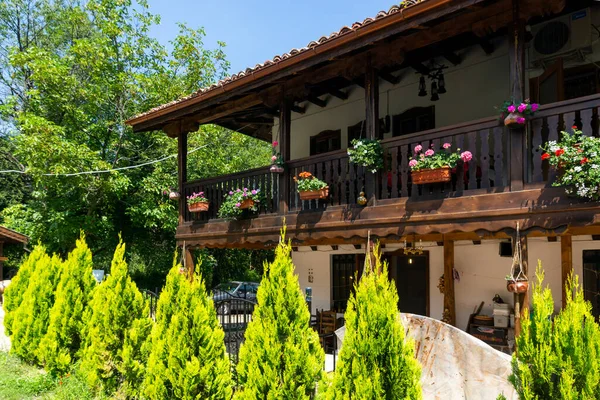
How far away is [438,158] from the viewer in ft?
20.2

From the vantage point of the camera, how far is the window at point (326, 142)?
11266 mm

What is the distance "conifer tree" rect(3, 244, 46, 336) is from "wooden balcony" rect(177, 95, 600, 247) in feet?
13.7

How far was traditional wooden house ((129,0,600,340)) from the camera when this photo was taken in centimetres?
567

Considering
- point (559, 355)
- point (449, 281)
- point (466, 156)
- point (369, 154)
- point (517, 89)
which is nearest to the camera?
point (559, 355)

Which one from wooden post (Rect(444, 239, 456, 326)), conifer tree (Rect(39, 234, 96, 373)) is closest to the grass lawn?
conifer tree (Rect(39, 234, 96, 373))

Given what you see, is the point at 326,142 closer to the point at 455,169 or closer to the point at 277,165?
the point at 277,165

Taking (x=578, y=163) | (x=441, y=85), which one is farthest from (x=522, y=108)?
(x=441, y=85)

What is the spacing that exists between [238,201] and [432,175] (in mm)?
4162

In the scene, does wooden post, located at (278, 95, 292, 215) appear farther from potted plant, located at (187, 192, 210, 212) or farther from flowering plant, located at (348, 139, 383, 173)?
potted plant, located at (187, 192, 210, 212)

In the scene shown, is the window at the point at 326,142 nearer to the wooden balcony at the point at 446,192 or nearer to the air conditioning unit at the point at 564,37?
the wooden balcony at the point at 446,192

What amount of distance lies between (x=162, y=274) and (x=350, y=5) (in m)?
14.6

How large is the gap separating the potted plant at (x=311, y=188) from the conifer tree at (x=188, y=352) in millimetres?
2944

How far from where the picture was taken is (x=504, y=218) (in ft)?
18.7

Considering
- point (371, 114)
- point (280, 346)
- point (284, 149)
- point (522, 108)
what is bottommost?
point (280, 346)
